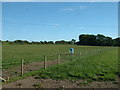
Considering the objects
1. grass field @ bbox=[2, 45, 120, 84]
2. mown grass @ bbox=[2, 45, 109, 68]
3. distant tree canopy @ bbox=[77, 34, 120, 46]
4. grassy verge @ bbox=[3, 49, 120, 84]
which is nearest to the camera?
grassy verge @ bbox=[3, 49, 120, 84]

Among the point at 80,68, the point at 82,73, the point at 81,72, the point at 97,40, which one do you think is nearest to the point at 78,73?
the point at 82,73

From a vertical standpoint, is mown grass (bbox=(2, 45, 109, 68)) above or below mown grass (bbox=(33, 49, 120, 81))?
above

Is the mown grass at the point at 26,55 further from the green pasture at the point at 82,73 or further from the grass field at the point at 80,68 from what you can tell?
the green pasture at the point at 82,73

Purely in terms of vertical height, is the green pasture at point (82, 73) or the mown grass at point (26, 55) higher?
the mown grass at point (26, 55)

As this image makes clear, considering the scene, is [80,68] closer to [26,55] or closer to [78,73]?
[78,73]

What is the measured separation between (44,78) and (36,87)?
1.94 meters

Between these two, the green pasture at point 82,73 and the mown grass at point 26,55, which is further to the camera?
the mown grass at point 26,55

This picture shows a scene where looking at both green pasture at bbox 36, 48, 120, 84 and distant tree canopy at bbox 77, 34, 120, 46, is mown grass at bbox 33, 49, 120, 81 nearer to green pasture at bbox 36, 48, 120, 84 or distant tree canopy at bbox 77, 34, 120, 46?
green pasture at bbox 36, 48, 120, 84

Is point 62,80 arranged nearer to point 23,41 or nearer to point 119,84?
point 119,84

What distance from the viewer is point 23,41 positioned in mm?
151000

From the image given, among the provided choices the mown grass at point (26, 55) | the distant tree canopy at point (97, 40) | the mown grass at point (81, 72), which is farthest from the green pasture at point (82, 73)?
the distant tree canopy at point (97, 40)

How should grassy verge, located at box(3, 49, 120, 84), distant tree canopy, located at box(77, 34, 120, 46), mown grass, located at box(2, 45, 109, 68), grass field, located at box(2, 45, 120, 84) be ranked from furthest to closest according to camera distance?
distant tree canopy, located at box(77, 34, 120, 46)
mown grass, located at box(2, 45, 109, 68)
grass field, located at box(2, 45, 120, 84)
grassy verge, located at box(3, 49, 120, 84)

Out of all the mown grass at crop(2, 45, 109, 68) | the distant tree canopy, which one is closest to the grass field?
the mown grass at crop(2, 45, 109, 68)

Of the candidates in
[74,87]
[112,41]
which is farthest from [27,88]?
[112,41]
